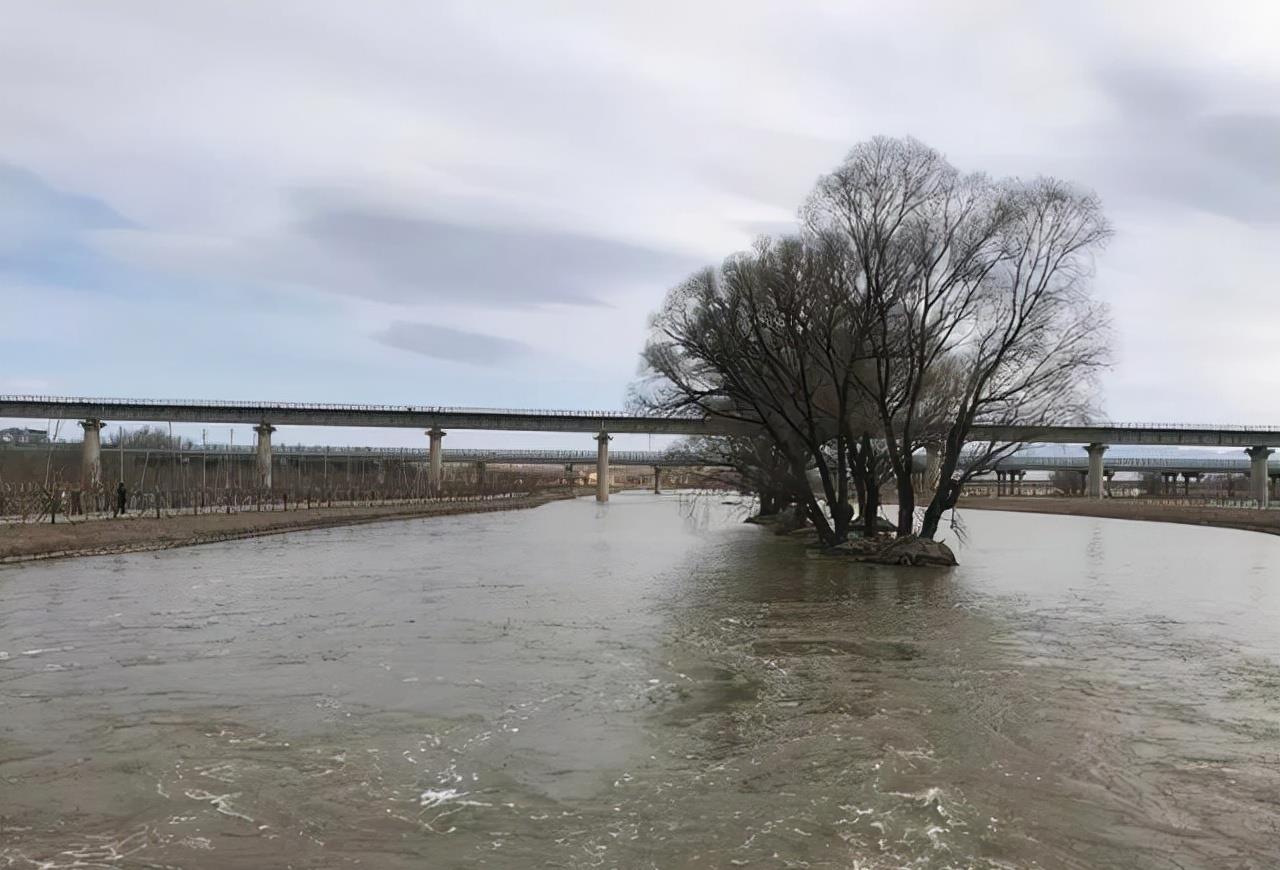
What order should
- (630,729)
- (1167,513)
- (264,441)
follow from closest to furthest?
(630,729) < (1167,513) < (264,441)

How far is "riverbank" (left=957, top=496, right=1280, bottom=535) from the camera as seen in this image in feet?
228

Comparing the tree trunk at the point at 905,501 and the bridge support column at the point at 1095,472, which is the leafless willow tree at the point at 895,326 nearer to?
the tree trunk at the point at 905,501

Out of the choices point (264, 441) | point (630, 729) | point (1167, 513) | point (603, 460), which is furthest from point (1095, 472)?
point (630, 729)

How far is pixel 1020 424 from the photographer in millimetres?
36000

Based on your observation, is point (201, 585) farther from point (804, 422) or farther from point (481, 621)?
point (804, 422)

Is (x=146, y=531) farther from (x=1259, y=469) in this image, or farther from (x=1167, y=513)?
(x=1259, y=469)

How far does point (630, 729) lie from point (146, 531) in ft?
132

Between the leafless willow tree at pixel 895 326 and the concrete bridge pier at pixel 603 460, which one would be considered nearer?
the leafless willow tree at pixel 895 326

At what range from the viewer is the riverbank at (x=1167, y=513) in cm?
6947

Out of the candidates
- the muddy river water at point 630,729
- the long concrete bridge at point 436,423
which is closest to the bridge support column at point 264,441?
the long concrete bridge at point 436,423

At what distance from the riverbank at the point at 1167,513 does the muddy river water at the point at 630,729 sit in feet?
176

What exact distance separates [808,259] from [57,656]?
27853 millimetres

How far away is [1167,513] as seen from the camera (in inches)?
3344

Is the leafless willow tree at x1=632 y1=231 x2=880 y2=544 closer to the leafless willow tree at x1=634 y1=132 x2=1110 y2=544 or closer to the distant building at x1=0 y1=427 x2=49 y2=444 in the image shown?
the leafless willow tree at x1=634 y1=132 x2=1110 y2=544
